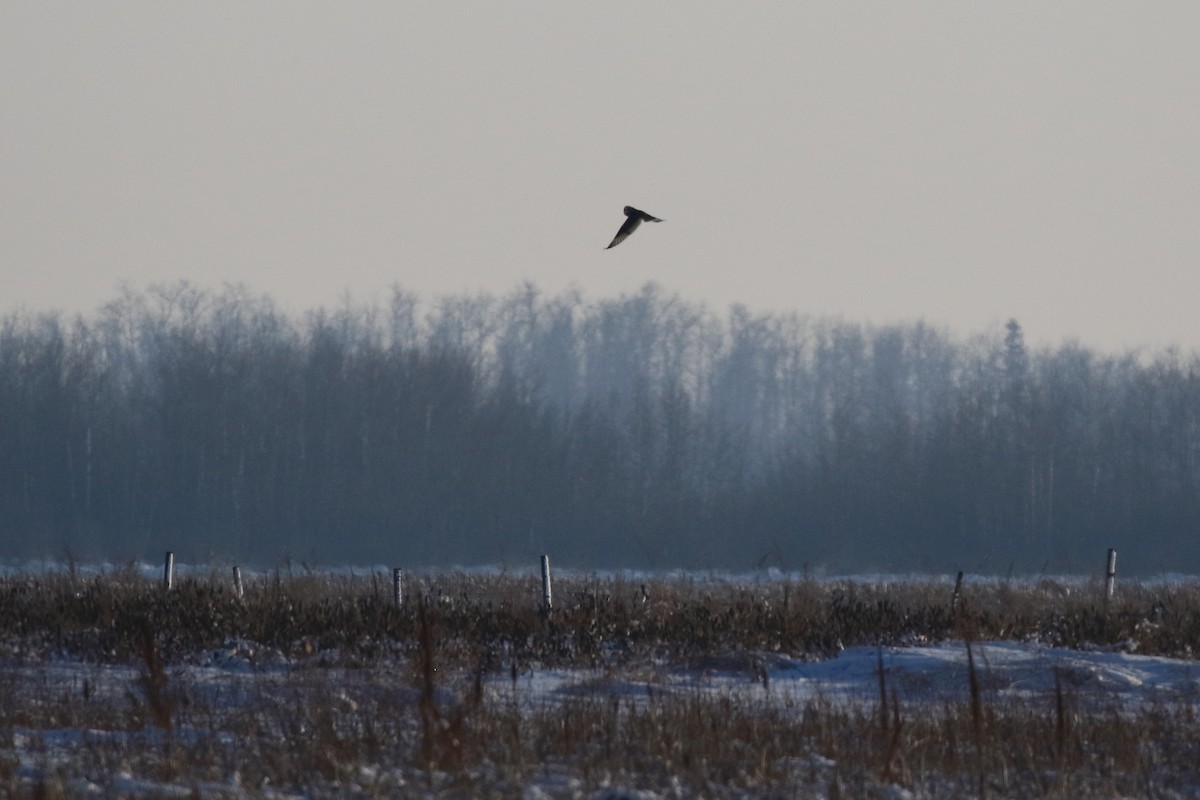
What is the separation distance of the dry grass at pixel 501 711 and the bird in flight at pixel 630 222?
3.01m

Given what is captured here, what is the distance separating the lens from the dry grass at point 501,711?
8.14 metres

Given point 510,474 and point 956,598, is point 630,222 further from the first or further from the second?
point 510,474

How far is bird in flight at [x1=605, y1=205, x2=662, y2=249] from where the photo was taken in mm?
10312

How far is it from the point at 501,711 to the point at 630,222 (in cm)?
372

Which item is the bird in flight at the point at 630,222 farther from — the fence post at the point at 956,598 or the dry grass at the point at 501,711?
the fence post at the point at 956,598

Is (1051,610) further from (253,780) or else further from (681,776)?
(253,780)

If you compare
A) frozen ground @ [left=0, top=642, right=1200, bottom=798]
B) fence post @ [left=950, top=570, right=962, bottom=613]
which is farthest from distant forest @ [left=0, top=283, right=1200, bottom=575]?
frozen ground @ [left=0, top=642, right=1200, bottom=798]

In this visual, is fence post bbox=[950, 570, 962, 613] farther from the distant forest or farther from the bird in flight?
the distant forest

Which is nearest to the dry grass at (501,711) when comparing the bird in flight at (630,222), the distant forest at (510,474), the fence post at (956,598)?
the fence post at (956,598)

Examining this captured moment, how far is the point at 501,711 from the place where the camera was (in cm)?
1138

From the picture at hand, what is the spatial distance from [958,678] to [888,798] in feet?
21.4

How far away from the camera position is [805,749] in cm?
957

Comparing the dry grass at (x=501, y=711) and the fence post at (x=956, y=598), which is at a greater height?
the fence post at (x=956, y=598)

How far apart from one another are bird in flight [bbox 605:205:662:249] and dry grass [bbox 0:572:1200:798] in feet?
9.88
